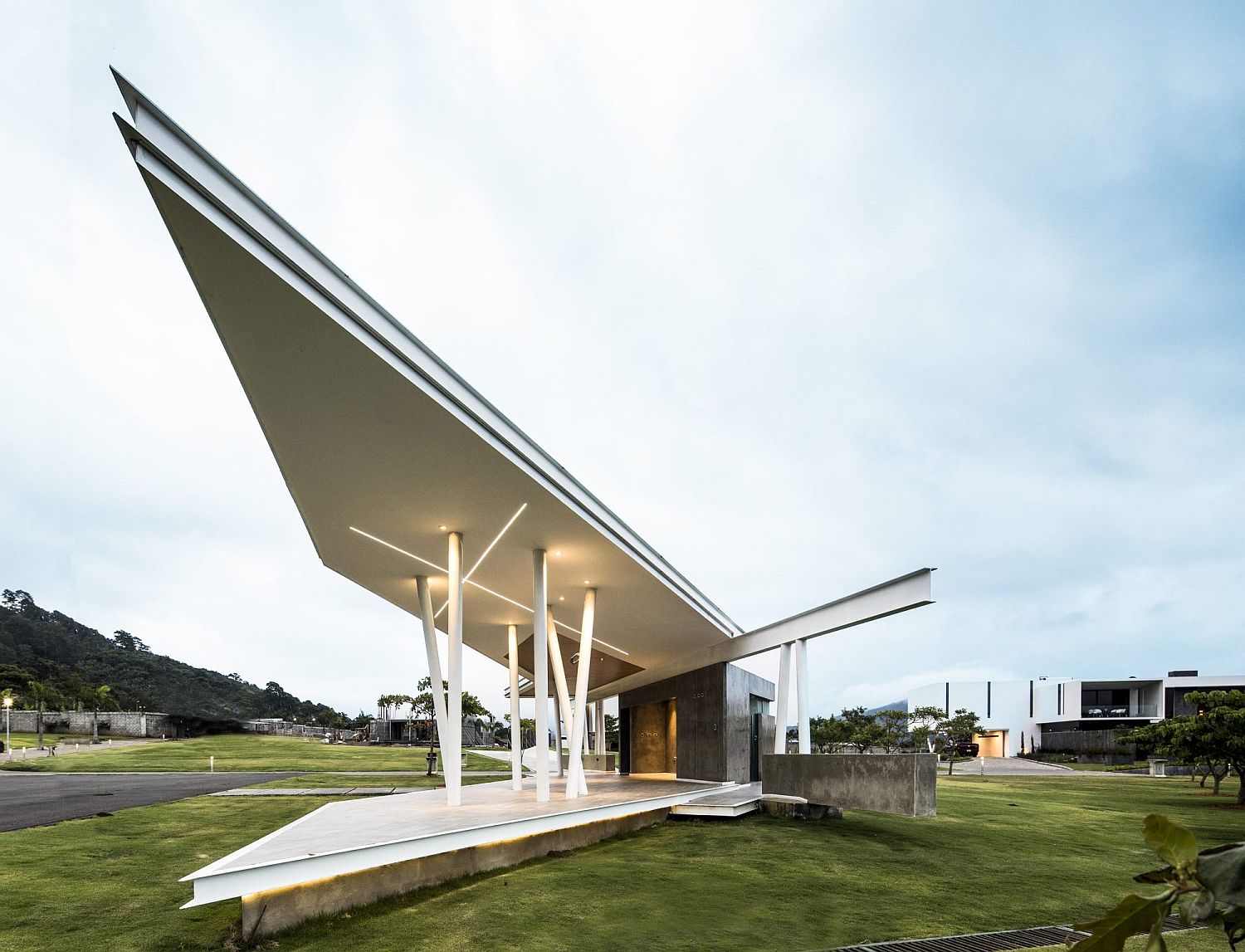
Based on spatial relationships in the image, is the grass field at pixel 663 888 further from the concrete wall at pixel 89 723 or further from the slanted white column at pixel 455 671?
the concrete wall at pixel 89 723

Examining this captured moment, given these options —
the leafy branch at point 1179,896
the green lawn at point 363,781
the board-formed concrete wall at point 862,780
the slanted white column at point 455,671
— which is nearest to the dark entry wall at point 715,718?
the board-formed concrete wall at point 862,780

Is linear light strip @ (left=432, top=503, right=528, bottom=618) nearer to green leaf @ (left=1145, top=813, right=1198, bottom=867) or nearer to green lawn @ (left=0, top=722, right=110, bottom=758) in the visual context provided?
green leaf @ (left=1145, top=813, right=1198, bottom=867)

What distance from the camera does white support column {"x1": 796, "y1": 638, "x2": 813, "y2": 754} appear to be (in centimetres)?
1698

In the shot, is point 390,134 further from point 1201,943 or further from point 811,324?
point 811,324

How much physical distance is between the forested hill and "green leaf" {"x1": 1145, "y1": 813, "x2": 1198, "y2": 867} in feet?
217

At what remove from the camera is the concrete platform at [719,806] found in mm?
16203

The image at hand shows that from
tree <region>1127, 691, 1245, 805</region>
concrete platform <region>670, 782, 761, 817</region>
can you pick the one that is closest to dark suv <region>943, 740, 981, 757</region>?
tree <region>1127, 691, 1245, 805</region>

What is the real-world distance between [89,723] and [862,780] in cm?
6351

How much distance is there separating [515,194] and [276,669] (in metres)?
185

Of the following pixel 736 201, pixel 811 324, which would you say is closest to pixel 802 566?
pixel 811 324

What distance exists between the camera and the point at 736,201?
28.9 m

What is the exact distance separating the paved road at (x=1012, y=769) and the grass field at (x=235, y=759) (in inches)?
982

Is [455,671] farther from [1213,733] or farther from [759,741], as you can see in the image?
[1213,733]

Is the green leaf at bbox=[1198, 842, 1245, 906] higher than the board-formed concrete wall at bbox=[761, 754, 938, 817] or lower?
higher
